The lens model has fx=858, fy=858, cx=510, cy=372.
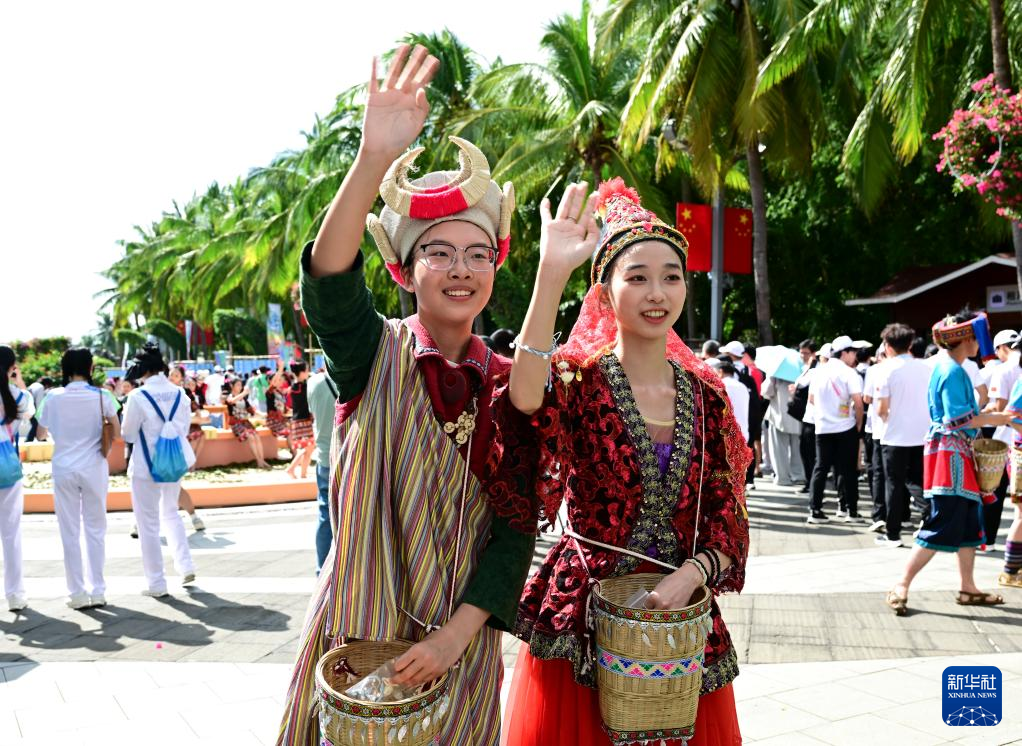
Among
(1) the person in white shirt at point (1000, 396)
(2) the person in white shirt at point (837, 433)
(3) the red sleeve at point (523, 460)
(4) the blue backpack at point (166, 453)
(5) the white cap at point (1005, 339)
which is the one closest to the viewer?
(3) the red sleeve at point (523, 460)

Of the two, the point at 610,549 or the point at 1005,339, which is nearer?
the point at 610,549

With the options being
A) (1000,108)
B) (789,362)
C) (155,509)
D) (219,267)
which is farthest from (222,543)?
(219,267)

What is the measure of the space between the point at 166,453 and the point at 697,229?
1116 cm

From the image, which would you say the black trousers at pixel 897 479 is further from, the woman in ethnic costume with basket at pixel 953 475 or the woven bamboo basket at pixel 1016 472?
the woman in ethnic costume with basket at pixel 953 475

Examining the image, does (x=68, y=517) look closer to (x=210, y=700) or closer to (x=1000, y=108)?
(x=210, y=700)

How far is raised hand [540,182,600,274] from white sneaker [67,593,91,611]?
5.89m

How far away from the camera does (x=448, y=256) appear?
83.3 inches

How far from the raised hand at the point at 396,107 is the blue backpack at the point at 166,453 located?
5706 mm

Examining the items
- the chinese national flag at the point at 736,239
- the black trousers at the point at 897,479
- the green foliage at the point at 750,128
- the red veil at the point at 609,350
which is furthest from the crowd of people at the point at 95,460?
the chinese national flag at the point at 736,239

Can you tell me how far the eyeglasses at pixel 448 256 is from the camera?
211 cm

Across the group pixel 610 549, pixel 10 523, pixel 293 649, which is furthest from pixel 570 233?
pixel 10 523

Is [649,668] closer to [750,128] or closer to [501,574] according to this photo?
[501,574]

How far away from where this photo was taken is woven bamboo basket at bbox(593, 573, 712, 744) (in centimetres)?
201

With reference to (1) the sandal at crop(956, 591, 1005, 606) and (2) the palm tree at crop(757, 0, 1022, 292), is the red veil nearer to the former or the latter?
(1) the sandal at crop(956, 591, 1005, 606)
